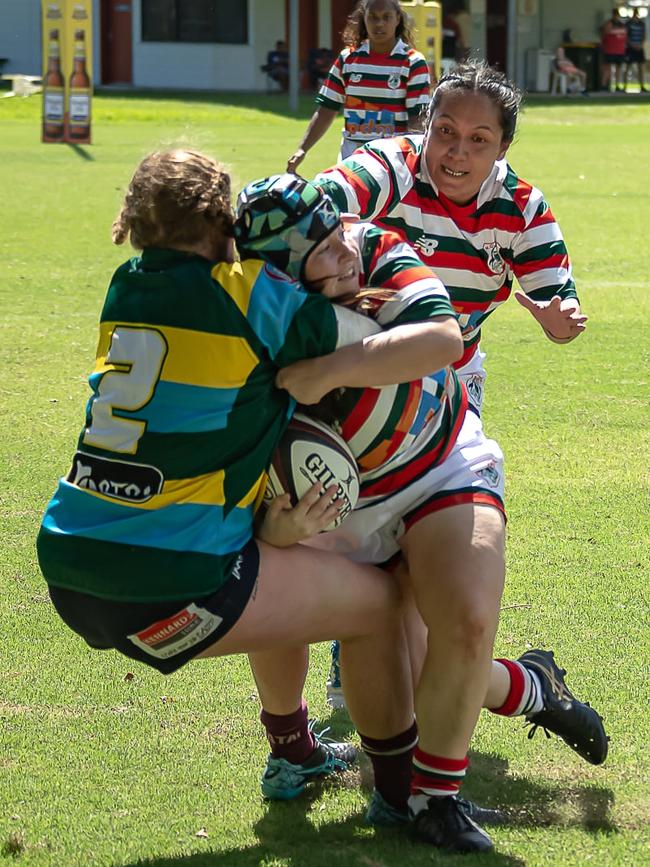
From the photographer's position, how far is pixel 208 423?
315cm

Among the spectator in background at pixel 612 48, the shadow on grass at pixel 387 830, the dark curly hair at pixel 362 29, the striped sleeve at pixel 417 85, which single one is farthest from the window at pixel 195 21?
the shadow on grass at pixel 387 830

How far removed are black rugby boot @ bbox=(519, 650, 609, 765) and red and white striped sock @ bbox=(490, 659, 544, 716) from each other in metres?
0.02

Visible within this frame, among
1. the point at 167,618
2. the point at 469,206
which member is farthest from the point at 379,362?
the point at 469,206

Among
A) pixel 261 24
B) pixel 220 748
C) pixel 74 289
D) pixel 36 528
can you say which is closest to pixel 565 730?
pixel 220 748

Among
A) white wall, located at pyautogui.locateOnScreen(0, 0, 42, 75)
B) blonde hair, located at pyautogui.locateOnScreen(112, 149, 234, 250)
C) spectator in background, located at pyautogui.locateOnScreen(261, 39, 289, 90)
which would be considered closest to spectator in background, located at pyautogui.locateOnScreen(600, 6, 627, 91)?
spectator in background, located at pyautogui.locateOnScreen(261, 39, 289, 90)

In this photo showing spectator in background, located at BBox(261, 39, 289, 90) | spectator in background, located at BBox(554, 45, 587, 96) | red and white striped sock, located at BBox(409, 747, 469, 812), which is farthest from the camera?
spectator in background, located at BBox(261, 39, 289, 90)

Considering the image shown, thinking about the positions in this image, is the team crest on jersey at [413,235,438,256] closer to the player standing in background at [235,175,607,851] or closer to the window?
the player standing in background at [235,175,607,851]

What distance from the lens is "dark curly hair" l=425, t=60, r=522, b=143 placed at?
435 centimetres

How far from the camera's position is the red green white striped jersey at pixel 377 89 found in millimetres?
11695

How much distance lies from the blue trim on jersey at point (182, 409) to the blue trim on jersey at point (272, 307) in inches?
6.3

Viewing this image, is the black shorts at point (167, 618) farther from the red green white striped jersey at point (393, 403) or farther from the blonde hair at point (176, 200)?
the blonde hair at point (176, 200)

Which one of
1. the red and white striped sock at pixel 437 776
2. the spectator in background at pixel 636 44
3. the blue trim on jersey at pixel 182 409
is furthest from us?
the spectator in background at pixel 636 44

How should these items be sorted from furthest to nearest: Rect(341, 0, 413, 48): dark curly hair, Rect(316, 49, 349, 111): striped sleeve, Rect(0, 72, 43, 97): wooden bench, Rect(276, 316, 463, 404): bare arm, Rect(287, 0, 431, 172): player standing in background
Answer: Rect(0, 72, 43, 97): wooden bench
Rect(316, 49, 349, 111): striped sleeve
Rect(341, 0, 413, 48): dark curly hair
Rect(287, 0, 431, 172): player standing in background
Rect(276, 316, 463, 404): bare arm

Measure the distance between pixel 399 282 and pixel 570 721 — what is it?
1.32 metres
